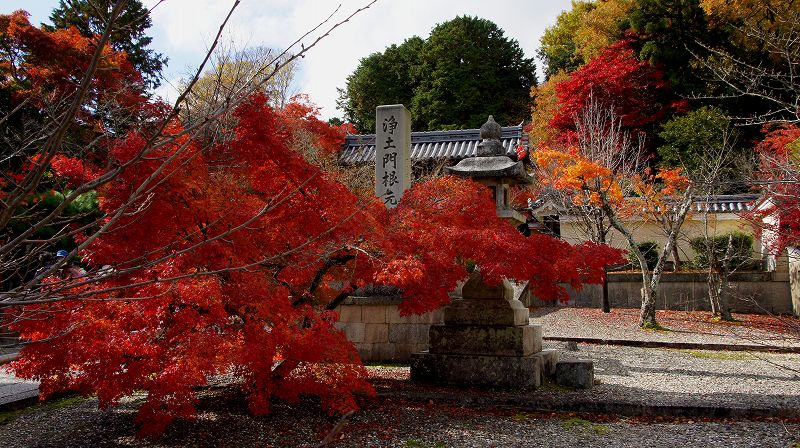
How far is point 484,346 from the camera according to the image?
873 cm

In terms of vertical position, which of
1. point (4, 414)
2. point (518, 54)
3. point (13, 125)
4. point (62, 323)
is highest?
point (518, 54)

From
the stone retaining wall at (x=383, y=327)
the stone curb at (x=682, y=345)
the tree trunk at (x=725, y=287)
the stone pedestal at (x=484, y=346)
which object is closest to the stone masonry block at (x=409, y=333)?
the stone retaining wall at (x=383, y=327)

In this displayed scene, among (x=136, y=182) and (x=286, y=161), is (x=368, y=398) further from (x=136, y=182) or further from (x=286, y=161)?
(x=136, y=182)

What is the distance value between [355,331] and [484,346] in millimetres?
2874

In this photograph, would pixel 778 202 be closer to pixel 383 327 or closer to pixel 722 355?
pixel 722 355

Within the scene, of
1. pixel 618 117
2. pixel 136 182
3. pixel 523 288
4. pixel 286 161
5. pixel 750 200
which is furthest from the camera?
pixel 618 117

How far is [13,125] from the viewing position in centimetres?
1084

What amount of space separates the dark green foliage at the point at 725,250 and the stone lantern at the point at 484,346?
10.8 m

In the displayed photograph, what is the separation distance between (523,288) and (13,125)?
1391 cm

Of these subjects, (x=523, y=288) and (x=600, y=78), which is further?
(x=600, y=78)

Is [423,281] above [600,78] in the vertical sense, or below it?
below

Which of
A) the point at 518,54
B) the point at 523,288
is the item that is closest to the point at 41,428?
the point at 523,288

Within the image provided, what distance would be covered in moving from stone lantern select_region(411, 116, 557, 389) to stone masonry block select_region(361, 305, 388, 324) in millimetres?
1896

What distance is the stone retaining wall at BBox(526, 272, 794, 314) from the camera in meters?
18.6
